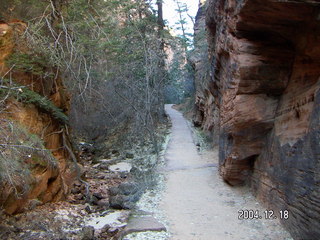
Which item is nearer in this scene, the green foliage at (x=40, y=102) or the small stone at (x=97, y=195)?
the green foliage at (x=40, y=102)

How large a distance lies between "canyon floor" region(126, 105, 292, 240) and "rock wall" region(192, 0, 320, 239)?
374mm

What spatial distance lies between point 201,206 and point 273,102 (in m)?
2.73

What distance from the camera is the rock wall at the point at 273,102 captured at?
5.07 meters

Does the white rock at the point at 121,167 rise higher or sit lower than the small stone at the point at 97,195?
lower

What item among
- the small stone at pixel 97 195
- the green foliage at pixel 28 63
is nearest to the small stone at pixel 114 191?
the small stone at pixel 97 195

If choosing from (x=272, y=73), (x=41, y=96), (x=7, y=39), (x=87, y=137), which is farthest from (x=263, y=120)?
(x=87, y=137)

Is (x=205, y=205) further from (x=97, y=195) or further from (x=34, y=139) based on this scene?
(x=34, y=139)

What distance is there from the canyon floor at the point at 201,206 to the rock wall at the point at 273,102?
1.23ft

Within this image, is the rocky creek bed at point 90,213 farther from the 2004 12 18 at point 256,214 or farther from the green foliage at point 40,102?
the 2004 12 18 at point 256,214

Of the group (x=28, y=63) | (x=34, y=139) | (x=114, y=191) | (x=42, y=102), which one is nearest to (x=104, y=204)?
(x=114, y=191)

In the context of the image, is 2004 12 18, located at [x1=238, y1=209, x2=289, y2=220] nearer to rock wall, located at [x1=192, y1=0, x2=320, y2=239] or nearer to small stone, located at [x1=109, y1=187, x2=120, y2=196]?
rock wall, located at [x1=192, y1=0, x2=320, y2=239]

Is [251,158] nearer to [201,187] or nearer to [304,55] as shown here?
[201,187]

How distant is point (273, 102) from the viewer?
736 centimetres

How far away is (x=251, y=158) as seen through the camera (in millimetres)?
8203
